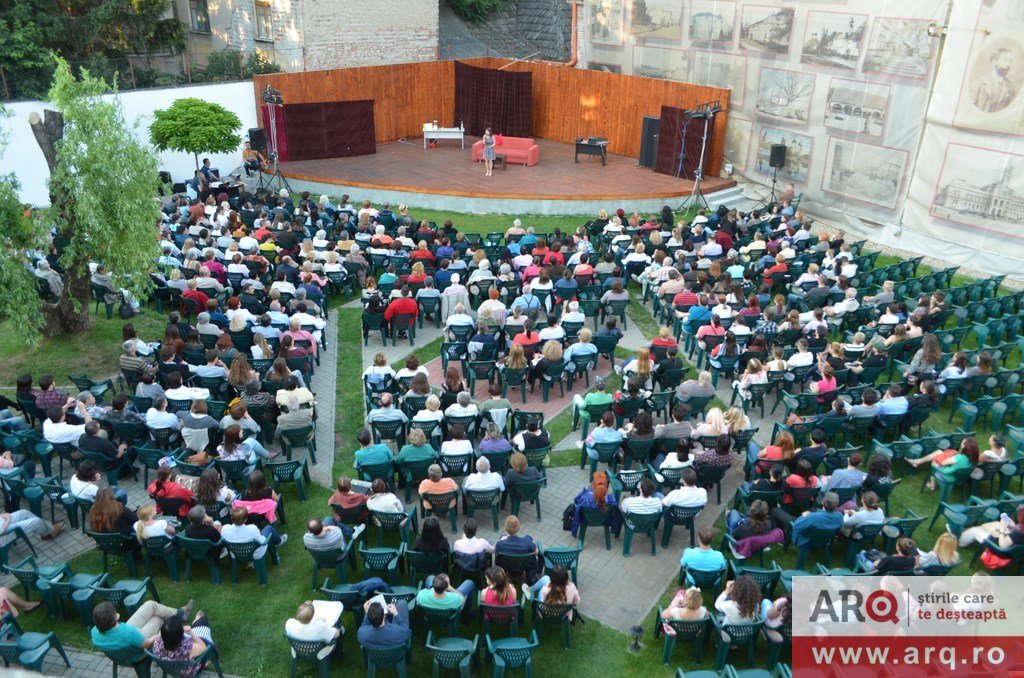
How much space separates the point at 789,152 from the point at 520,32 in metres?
23.0

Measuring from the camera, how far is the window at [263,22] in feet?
99.7

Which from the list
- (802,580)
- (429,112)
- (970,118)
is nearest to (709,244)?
(970,118)

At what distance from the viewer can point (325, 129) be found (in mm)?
27500

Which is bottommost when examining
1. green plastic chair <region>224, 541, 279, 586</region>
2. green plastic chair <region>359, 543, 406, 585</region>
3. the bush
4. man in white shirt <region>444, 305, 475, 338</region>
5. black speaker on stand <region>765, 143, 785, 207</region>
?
green plastic chair <region>224, 541, 279, 586</region>

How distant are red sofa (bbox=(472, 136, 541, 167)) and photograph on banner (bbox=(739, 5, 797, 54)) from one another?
745 cm

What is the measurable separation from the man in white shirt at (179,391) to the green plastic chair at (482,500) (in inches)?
165

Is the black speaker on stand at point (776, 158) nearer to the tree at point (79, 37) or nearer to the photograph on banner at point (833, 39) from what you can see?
the photograph on banner at point (833, 39)

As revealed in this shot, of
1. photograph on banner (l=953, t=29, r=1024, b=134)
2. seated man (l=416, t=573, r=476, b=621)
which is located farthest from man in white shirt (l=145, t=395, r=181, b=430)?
photograph on banner (l=953, t=29, r=1024, b=134)

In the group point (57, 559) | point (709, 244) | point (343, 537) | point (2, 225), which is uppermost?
point (2, 225)

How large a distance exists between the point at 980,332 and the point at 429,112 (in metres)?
22.5

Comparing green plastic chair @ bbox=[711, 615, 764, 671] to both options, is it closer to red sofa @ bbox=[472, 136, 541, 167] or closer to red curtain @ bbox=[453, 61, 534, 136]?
red sofa @ bbox=[472, 136, 541, 167]

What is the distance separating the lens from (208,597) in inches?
356

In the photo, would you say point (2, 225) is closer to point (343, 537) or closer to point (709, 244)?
point (343, 537)

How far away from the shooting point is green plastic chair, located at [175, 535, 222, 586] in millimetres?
8867
